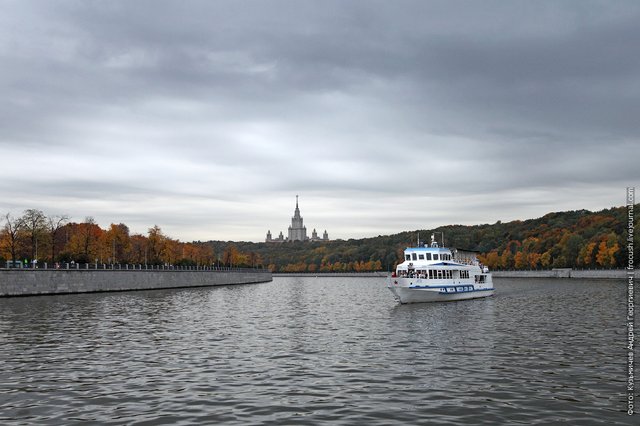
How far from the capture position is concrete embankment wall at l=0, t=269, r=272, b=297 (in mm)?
90963

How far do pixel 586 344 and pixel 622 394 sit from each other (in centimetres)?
1507

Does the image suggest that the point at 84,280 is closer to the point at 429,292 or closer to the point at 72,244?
the point at 72,244

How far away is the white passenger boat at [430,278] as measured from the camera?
78188mm

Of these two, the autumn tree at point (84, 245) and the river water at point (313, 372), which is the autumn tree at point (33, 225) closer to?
the autumn tree at point (84, 245)

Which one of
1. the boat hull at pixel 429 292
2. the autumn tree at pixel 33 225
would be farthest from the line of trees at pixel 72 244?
the boat hull at pixel 429 292

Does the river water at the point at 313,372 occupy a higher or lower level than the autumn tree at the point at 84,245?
lower

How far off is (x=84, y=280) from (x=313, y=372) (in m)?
90.0

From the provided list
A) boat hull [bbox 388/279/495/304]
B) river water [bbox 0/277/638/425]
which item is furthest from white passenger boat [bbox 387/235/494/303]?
river water [bbox 0/277/638/425]

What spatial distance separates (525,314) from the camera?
63031mm

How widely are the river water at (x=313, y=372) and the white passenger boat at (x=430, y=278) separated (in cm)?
2461

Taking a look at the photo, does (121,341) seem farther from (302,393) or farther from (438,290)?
(438,290)

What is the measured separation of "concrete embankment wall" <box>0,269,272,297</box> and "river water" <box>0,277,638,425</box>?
141 ft

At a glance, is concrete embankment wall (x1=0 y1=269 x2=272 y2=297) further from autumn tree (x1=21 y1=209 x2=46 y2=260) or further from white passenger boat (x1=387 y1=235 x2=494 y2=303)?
white passenger boat (x1=387 y1=235 x2=494 y2=303)

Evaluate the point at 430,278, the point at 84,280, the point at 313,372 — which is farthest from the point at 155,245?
the point at 313,372
